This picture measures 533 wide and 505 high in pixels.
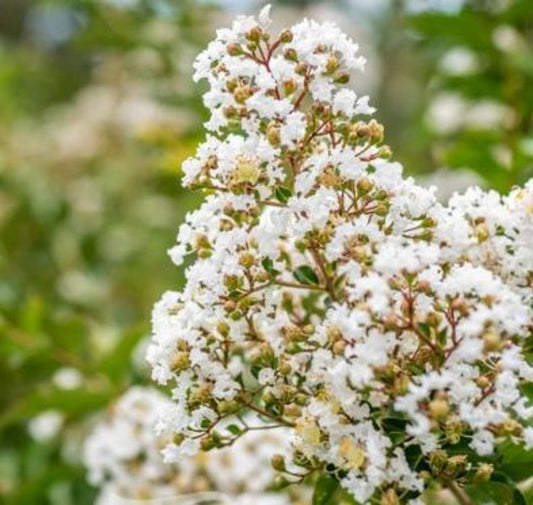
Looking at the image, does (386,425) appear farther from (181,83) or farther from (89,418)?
(181,83)

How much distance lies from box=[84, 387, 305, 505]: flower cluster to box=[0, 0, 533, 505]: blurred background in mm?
153

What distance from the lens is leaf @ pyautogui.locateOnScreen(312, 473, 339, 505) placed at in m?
1.21

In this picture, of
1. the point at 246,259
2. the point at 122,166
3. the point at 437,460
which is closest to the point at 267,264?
the point at 246,259

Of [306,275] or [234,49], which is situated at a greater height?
[234,49]

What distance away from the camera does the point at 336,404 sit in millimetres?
1044

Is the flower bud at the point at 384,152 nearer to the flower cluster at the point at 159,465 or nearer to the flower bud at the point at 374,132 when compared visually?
the flower bud at the point at 374,132

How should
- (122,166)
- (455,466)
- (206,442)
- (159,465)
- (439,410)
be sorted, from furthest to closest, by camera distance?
(122,166) < (159,465) < (206,442) < (455,466) < (439,410)

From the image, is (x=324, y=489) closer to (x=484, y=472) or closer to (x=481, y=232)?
(x=484, y=472)

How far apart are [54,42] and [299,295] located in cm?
756

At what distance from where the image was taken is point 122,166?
3982 mm

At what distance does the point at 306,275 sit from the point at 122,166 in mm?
2867

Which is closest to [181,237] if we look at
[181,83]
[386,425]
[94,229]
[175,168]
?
[386,425]

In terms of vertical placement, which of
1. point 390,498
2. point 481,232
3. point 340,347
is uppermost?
point 481,232

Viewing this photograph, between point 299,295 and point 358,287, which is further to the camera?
point 299,295
